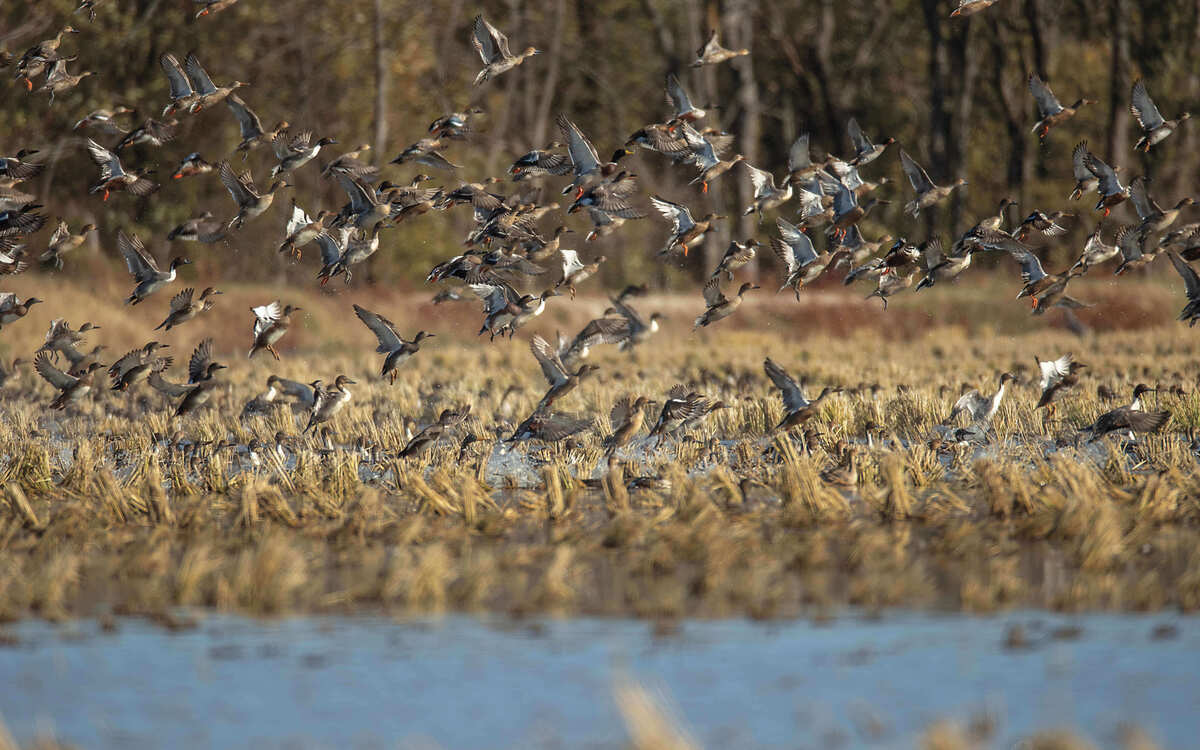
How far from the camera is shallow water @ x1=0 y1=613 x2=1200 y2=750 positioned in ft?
23.5

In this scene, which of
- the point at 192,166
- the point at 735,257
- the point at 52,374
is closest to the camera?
the point at 192,166

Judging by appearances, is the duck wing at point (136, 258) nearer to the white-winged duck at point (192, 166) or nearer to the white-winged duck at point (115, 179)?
the white-winged duck at point (115, 179)

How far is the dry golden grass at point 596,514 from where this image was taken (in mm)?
9359

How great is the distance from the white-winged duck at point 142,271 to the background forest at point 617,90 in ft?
64.7

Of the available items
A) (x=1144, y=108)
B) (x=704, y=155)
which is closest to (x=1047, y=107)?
(x=1144, y=108)

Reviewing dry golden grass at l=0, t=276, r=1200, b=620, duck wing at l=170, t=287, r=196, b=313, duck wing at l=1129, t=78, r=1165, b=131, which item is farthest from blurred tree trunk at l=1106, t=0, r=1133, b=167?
duck wing at l=170, t=287, r=196, b=313

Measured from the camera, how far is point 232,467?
15.6 m

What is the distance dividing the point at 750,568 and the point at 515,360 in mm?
17548

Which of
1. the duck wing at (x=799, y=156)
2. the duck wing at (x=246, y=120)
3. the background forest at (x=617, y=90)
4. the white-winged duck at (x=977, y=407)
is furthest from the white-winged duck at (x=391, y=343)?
the background forest at (x=617, y=90)

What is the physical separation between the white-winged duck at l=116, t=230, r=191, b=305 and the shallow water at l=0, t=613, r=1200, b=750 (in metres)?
6.38

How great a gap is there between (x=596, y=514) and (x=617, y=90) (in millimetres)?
42752

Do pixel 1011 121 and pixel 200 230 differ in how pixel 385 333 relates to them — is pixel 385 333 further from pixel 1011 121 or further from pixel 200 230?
pixel 1011 121

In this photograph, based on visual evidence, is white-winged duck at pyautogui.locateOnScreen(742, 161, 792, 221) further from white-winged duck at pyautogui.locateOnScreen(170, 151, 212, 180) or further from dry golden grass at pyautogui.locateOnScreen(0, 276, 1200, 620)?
white-winged duck at pyautogui.locateOnScreen(170, 151, 212, 180)

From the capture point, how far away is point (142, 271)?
602 inches
